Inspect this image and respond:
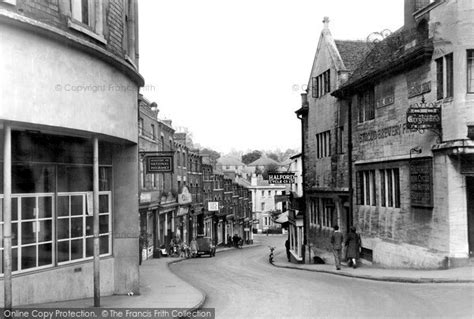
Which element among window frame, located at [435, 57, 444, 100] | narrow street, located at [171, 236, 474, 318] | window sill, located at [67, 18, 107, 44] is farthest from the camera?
window frame, located at [435, 57, 444, 100]

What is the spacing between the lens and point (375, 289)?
14039 mm

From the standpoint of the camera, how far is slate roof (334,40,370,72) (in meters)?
28.5

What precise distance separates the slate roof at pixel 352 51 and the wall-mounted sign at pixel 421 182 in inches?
426

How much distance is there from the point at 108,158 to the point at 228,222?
190 feet

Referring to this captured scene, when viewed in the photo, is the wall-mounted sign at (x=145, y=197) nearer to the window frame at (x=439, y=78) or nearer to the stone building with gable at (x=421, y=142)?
the stone building with gable at (x=421, y=142)

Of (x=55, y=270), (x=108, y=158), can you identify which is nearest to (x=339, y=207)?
(x=108, y=158)

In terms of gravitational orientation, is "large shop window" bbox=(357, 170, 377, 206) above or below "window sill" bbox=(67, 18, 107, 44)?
below

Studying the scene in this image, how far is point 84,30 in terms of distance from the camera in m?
11.1

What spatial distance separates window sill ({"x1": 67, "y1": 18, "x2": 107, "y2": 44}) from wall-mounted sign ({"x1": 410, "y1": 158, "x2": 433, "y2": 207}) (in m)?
10.6

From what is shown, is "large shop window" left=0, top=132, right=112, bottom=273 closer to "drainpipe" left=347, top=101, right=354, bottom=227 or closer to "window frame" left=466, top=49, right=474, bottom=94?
"window frame" left=466, top=49, right=474, bottom=94

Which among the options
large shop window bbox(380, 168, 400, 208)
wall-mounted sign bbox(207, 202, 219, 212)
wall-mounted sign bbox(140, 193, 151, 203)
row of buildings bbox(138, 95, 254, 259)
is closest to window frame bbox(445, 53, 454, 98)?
large shop window bbox(380, 168, 400, 208)

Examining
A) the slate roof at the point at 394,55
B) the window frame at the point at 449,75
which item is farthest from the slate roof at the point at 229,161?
the window frame at the point at 449,75

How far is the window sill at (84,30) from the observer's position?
417 inches

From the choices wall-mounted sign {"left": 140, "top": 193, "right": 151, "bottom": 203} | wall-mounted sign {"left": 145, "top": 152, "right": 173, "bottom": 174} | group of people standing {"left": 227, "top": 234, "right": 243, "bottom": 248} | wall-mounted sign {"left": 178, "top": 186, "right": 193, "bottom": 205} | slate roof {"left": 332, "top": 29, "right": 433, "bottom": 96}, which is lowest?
group of people standing {"left": 227, "top": 234, "right": 243, "bottom": 248}
